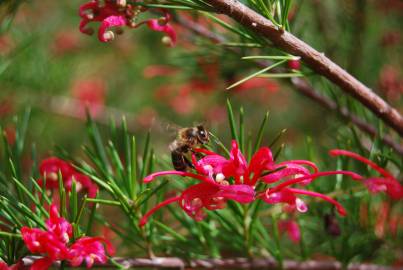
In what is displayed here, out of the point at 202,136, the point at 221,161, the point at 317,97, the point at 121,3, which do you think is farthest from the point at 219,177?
the point at 317,97

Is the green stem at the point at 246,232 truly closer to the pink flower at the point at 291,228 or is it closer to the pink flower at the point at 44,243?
the pink flower at the point at 291,228

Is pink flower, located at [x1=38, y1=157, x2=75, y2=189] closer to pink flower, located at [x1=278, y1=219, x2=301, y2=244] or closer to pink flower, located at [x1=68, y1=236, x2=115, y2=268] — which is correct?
pink flower, located at [x1=68, y1=236, x2=115, y2=268]

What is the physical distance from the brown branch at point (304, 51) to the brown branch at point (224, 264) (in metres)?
0.29

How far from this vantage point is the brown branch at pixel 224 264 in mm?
756

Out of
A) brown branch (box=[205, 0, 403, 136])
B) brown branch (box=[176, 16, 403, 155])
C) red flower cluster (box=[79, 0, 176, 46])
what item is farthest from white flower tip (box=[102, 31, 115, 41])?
brown branch (box=[176, 16, 403, 155])

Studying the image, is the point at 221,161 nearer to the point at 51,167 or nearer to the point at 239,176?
the point at 239,176

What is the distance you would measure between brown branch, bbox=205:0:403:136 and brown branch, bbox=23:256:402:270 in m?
0.29

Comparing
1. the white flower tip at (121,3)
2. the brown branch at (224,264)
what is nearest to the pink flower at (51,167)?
the brown branch at (224,264)

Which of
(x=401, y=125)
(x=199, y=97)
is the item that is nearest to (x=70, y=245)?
(x=401, y=125)

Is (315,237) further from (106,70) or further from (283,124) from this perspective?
(106,70)

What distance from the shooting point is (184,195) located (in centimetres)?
65

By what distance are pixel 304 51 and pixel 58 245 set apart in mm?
382

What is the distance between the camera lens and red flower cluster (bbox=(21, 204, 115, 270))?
24.0 inches

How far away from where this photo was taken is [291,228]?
900mm
